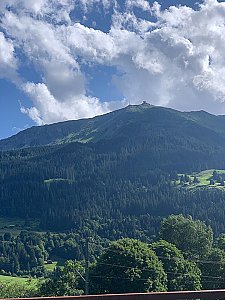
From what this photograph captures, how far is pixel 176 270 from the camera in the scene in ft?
139

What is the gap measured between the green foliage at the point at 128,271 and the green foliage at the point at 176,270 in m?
2.13

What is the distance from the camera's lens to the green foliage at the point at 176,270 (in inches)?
1643

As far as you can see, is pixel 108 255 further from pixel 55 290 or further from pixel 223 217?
pixel 223 217

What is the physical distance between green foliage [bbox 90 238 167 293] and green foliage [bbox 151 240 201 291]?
213cm

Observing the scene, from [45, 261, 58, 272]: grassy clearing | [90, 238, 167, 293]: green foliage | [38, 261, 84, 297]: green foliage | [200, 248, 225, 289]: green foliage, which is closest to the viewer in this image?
[90, 238, 167, 293]: green foliage

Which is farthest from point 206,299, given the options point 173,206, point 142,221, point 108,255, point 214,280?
point 173,206

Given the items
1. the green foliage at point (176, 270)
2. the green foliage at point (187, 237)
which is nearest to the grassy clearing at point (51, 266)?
the green foliage at point (187, 237)

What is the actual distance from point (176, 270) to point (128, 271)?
6.62 meters

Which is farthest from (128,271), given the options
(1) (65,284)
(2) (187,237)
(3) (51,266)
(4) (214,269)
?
(3) (51,266)

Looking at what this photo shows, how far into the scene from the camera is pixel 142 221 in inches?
7082

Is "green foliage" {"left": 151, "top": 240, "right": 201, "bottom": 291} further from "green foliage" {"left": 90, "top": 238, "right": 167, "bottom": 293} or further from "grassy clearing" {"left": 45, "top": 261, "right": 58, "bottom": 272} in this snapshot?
"grassy clearing" {"left": 45, "top": 261, "right": 58, "bottom": 272}

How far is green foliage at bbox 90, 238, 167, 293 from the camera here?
1470 inches

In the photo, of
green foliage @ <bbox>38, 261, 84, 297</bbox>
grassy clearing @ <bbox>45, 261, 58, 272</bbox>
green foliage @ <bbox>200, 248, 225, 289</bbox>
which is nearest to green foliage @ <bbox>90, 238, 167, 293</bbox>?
green foliage @ <bbox>38, 261, 84, 297</bbox>

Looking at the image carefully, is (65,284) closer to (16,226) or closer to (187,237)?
(187,237)
